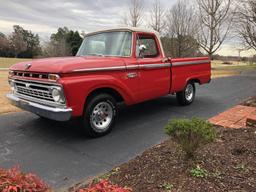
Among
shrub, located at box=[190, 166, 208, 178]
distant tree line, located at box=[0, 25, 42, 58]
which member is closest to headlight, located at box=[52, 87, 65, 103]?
shrub, located at box=[190, 166, 208, 178]

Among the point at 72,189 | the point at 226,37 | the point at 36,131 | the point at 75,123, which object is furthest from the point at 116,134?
the point at 226,37

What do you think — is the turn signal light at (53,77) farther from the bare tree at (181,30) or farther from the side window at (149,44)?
the bare tree at (181,30)

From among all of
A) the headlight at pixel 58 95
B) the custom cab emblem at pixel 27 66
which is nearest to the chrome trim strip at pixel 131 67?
the headlight at pixel 58 95

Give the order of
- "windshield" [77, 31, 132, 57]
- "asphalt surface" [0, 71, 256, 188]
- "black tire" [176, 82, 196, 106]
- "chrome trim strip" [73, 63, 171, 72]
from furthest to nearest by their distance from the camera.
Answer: "black tire" [176, 82, 196, 106] < "windshield" [77, 31, 132, 57] < "chrome trim strip" [73, 63, 171, 72] < "asphalt surface" [0, 71, 256, 188]

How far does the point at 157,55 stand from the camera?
6.78 m

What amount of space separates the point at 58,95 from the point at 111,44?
2.06m

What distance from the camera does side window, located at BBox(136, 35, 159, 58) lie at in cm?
629

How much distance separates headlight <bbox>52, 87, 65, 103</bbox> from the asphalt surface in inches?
33.6

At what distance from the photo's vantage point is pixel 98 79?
5.00 metres

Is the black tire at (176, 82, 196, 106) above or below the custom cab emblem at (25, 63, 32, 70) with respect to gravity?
below

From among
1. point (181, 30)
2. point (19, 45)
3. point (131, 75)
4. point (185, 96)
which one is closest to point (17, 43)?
point (19, 45)

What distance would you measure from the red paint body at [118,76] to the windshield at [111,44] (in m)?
0.16

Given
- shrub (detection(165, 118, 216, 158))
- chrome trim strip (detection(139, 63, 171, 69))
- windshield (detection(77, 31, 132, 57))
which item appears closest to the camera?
shrub (detection(165, 118, 216, 158))

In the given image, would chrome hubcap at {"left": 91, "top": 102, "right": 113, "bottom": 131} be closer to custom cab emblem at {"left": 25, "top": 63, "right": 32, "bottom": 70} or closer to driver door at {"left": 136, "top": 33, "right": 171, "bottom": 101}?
driver door at {"left": 136, "top": 33, "right": 171, "bottom": 101}
